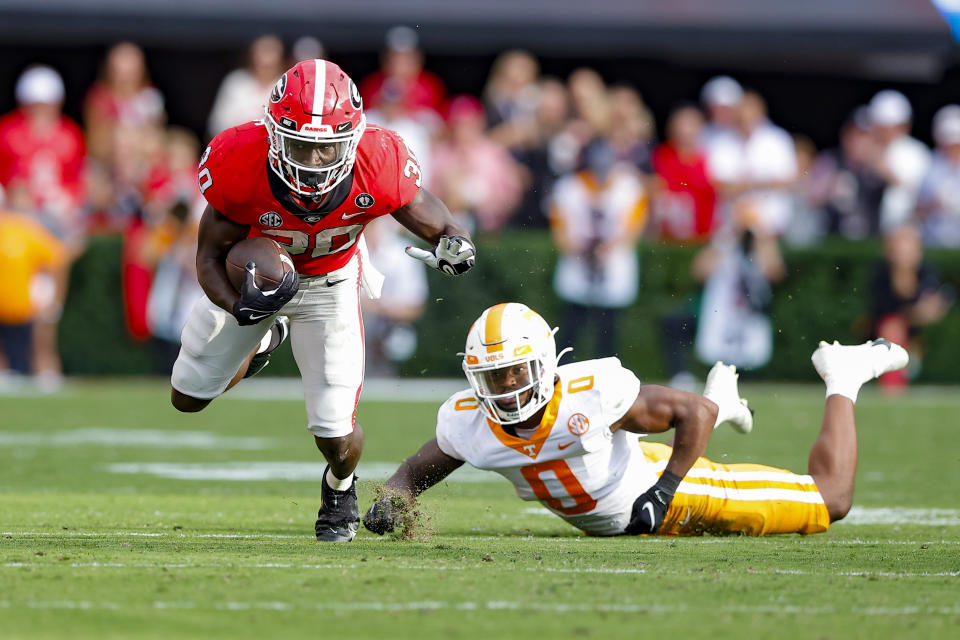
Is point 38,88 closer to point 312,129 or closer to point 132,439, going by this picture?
point 132,439

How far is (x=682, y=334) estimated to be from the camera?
480 inches

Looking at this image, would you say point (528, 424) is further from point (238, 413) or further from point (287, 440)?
point (238, 413)

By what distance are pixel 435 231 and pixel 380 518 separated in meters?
1.11

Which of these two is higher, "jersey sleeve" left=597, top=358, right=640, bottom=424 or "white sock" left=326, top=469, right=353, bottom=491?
"jersey sleeve" left=597, top=358, right=640, bottom=424

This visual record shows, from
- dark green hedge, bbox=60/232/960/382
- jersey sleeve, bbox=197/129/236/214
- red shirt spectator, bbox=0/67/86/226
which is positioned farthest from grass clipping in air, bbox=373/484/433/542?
red shirt spectator, bbox=0/67/86/226

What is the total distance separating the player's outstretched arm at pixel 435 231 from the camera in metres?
5.51

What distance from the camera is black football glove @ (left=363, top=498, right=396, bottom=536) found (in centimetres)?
566

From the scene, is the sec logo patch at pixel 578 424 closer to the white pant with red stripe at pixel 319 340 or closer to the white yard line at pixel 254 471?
the white pant with red stripe at pixel 319 340

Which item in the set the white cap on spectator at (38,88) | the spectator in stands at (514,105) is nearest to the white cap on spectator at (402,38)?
the spectator in stands at (514,105)

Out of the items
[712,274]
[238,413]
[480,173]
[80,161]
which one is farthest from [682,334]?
[80,161]

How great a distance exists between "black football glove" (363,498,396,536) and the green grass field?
2.6 inches

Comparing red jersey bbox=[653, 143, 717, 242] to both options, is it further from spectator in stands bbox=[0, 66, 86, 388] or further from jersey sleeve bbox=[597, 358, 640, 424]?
jersey sleeve bbox=[597, 358, 640, 424]

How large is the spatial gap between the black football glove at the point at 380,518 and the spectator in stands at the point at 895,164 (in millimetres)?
8935

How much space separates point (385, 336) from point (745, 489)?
285 inches
